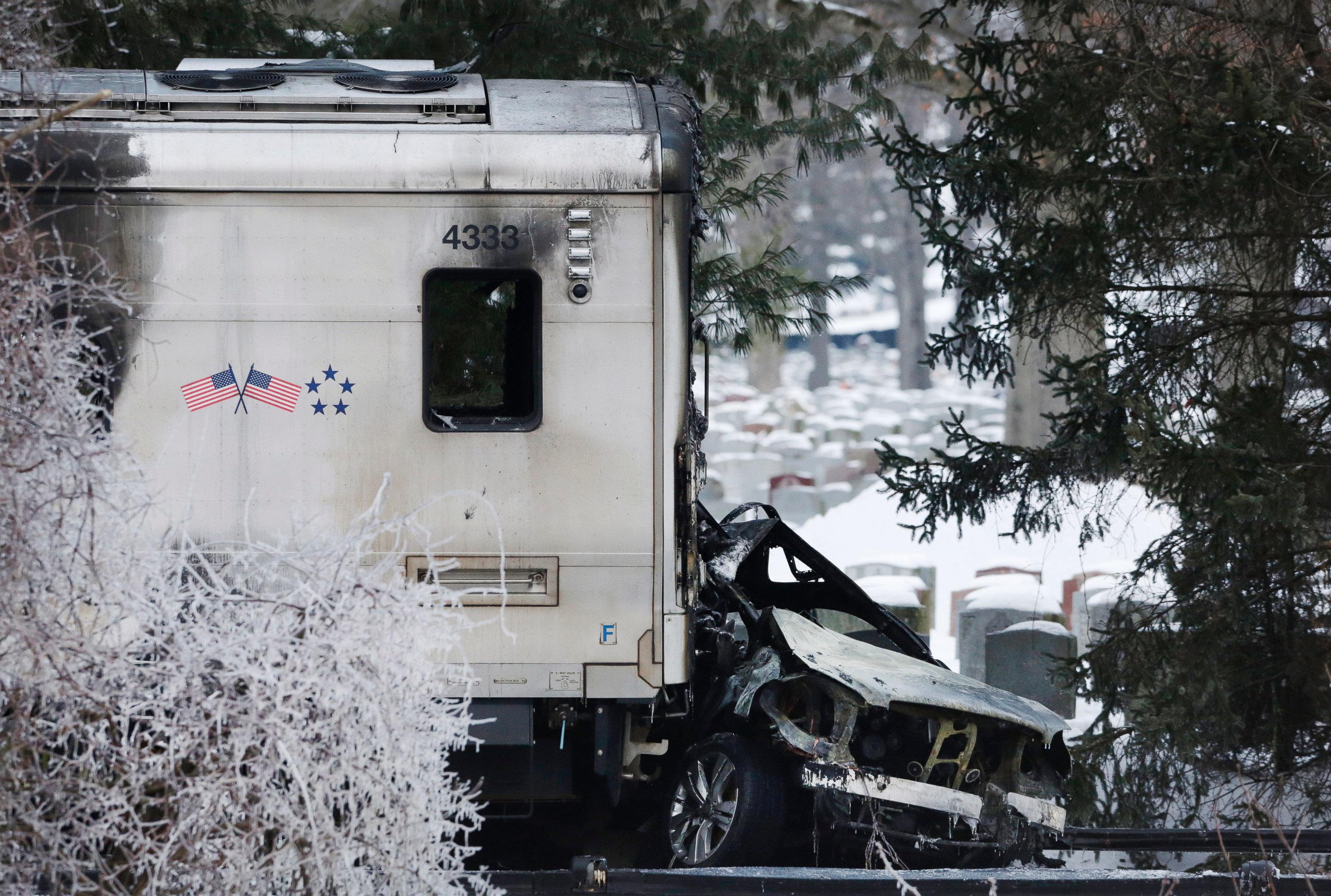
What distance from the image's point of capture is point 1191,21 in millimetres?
8562

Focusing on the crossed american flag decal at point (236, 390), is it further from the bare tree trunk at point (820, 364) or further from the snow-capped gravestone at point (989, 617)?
the bare tree trunk at point (820, 364)

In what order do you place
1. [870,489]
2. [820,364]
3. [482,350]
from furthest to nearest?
[820,364], [870,489], [482,350]

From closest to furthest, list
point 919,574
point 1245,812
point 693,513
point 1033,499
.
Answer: point 693,513 → point 1245,812 → point 1033,499 → point 919,574

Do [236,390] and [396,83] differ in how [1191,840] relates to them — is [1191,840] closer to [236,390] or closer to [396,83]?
[236,390]

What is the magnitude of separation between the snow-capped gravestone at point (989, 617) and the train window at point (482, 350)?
5.20 meters

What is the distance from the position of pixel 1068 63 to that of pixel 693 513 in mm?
4669

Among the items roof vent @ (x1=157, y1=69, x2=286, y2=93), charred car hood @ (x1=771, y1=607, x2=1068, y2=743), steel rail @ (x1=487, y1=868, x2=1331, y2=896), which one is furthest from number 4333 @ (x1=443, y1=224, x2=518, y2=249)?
steel rail @ (x1=487, y1=868, x2=1331, y2=896)

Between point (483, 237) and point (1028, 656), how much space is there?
599cm

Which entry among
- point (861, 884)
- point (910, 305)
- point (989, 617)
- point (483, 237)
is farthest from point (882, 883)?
point (910, 305)

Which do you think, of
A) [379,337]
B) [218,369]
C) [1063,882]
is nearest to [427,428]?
[379,337]

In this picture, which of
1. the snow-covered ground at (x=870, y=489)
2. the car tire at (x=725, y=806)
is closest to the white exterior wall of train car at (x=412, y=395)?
the car tire at (x=725, y=806)

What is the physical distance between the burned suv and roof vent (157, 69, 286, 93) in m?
3.13

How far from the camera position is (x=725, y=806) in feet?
20.4

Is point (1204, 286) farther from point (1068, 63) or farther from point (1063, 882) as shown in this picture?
point (1063, 882)
